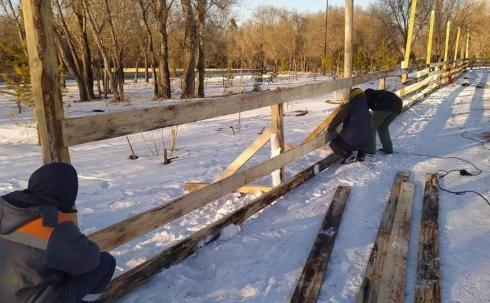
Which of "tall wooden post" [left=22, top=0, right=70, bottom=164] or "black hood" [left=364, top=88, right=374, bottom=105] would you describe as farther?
"black hood" [left=364, top=88, right=374, bottom=105]

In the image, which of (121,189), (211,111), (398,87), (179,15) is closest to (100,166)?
(121,189)

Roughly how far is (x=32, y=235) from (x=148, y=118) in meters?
1.29

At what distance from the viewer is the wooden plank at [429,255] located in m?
2.55

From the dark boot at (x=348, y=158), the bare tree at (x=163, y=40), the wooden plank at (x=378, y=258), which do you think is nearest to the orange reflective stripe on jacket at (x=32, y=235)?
the wooden plank at (x=378, y=258)

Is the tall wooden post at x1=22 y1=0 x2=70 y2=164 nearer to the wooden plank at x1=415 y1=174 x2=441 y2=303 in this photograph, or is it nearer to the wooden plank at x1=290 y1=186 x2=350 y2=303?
the wooden plank at x1=290 y1=186 x2=350 y2=303

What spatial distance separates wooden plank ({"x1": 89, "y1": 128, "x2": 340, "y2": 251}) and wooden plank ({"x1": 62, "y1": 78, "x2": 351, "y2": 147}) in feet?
2.06

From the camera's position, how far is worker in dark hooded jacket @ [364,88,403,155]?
21.6ft

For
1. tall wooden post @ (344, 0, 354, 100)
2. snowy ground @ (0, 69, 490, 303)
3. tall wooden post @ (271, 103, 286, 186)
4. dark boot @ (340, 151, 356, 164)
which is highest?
tall wooden post @ (344, 0, 354, 100)

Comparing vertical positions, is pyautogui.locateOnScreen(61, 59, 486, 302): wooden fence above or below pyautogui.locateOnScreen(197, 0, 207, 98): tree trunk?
below

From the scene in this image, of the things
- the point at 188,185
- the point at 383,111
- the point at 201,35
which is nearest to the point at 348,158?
the point at 383,111

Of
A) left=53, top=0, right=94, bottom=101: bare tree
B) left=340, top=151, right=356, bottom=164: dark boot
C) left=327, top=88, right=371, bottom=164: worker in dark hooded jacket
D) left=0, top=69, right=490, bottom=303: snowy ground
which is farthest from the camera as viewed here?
left=53, top=0, right=94, bottom=101: bare tree

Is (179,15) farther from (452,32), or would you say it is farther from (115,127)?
(452,32)

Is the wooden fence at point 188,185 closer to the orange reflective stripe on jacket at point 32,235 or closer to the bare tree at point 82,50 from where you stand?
the orange reflective stripe on jacket at point 32,235

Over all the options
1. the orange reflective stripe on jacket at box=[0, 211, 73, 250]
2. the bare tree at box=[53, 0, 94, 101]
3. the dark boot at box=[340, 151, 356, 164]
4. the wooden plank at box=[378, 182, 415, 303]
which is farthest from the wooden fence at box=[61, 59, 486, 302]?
the bare tree at box=[53, 0, 94, 101]
